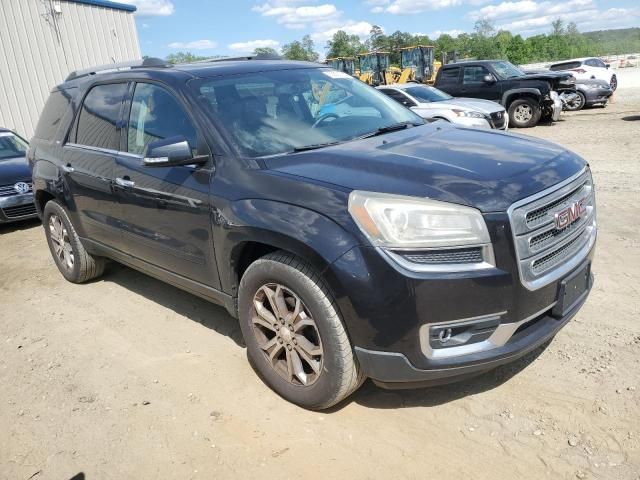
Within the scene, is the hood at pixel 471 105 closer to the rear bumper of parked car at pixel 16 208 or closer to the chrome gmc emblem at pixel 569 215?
the rear bumper of parked car at pixel 16 208

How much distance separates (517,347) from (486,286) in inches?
15.3

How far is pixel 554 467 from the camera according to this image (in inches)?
95.0

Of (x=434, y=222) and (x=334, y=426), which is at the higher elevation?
(x=434, y=222)

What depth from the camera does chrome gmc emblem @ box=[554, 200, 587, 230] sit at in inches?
105


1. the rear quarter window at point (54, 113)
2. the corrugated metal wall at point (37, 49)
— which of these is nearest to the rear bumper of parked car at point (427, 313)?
the rear quarter window at point (54, 113)

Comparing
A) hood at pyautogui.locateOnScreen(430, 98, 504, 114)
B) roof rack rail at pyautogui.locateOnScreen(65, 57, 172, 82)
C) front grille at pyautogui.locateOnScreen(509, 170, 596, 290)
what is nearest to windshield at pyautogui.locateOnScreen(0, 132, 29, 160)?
roof rack rail at pyautogui.locateOnScreen(65, 57, 172, 82)

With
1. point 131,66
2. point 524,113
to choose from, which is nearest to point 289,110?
point 131,66

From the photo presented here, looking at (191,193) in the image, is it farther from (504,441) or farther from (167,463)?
(504,441)

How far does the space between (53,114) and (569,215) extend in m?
4.57

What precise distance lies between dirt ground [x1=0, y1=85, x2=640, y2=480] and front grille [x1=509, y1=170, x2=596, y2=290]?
0.74 metres

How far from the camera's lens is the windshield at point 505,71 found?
49.3ft

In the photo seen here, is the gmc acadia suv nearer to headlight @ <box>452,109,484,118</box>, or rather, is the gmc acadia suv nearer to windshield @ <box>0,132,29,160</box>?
windshield @ <box>0,132,29,160</box>

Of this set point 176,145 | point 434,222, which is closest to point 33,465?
point 176,145

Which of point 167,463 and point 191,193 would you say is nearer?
point 167,463
